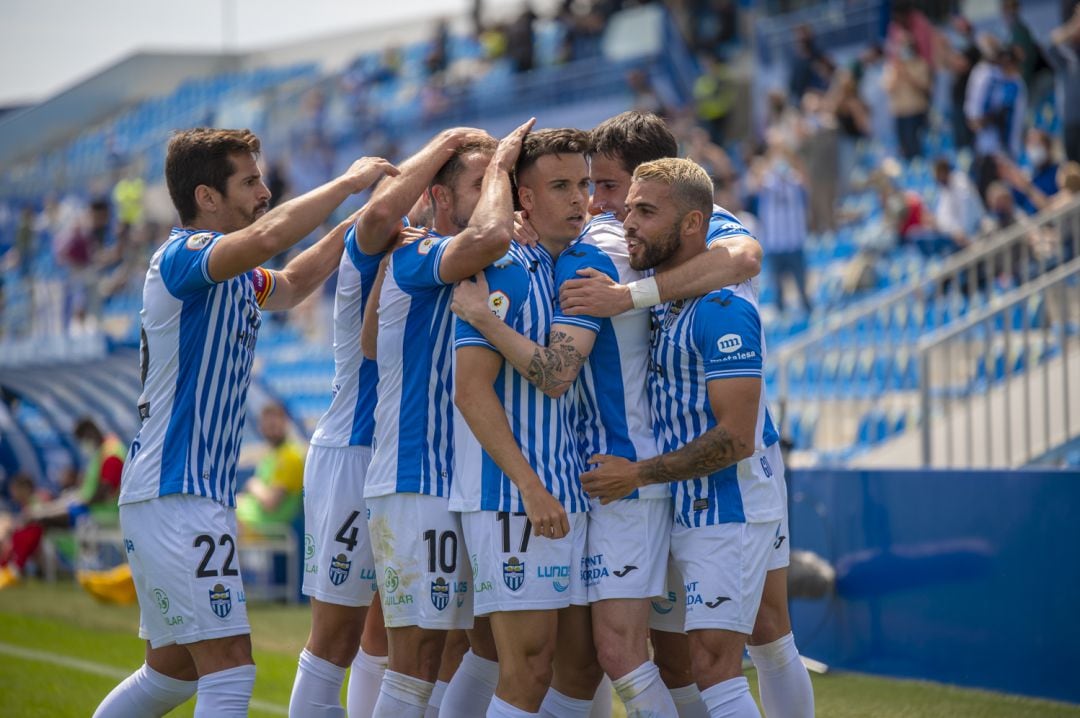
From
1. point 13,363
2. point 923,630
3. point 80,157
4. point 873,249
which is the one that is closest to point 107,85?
point 80,157

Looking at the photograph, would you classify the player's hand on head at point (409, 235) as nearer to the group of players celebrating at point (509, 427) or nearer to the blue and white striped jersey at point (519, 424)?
the group of players celebrating at point (509, 427)

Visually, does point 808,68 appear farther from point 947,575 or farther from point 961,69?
point 947,575

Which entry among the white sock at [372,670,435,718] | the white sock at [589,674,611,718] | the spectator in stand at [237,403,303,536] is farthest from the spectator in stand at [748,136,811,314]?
the white sock at [372,670,435,718]

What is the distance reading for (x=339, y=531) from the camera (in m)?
5.02

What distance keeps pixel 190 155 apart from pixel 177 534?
1.32 meters

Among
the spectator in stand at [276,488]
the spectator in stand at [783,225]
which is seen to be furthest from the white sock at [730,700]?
the spectator in stand at [783,225]

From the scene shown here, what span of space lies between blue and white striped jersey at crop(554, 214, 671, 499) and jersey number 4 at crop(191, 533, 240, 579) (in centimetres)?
125

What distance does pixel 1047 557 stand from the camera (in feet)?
22.6

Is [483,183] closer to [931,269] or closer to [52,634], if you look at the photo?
[52,634]

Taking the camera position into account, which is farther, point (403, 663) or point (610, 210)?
point (610, 210)

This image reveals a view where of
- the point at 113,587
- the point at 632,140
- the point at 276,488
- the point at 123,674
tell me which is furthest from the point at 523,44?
the point at 632,140

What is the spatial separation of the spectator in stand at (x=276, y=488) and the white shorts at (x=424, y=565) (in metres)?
7.80

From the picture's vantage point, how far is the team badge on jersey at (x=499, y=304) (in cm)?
436

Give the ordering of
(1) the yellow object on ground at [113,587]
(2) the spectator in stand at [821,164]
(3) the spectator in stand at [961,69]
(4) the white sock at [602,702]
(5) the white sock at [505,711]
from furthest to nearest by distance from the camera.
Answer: (2) the spectator in stand at [821,164] → (3) the spectator in stand at [961,69] → (1) the yellow object on ground at [113,587] → (4) the white sock at [602,702] → (5) the white sock at [505,711]
